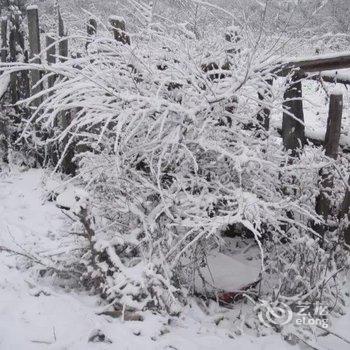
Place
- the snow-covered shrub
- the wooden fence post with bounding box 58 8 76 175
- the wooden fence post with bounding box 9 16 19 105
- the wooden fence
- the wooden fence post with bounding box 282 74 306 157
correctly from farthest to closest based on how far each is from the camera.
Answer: the wooden fence post with bounding box 9 16 19 105
the wooden fence post with bounding box 58 8 76 175
the wooden fence post with bounding box 282 74 306 157
the wooden fence
the snow-covered shrub

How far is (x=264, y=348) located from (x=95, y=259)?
1.22m

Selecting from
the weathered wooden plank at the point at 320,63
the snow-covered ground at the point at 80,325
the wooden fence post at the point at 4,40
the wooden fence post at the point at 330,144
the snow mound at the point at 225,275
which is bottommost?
the snow-covered ground at the point at 80,325

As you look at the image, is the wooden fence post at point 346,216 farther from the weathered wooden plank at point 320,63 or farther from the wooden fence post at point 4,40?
the wooden fence post at point 4,40

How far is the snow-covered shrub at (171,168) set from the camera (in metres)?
2.79

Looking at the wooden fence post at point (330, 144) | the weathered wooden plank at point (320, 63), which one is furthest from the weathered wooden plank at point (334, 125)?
the weathered wooden plank at point (320, 63)

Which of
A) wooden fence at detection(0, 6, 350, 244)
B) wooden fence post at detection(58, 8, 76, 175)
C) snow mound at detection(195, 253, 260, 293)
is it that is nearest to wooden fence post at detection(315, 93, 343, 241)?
wooden fence at detection(0, 6, 350, 244)

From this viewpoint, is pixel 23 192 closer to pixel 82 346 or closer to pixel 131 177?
pixel 131 177

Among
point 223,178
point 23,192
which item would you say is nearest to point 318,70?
point 223,178

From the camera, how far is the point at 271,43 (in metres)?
2.97

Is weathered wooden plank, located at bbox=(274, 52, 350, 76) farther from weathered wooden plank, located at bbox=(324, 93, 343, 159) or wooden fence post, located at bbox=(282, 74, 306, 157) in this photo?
weathered wooden plank, located at bbox=(324, 93, 343, 159)
